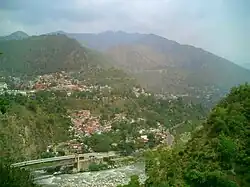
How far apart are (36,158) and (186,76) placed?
52.4 m

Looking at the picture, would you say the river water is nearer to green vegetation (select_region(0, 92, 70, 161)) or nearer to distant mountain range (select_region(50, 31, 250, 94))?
green vegetation (select_region(0, 92, 70, 161))

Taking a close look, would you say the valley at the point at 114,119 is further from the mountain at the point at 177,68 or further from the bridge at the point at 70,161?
the bridge at the point at 70,161

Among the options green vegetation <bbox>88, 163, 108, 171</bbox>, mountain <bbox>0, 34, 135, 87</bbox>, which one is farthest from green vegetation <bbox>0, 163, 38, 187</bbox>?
mountain <bbox>0, 34, 135, 87</bbox>

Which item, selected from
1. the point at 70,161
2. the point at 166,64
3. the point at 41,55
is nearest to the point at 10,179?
the point at 70,161

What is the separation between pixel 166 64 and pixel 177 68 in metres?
11.6

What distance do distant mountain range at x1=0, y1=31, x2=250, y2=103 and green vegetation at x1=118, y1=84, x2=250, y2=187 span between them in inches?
1666

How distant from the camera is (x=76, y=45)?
60094mm

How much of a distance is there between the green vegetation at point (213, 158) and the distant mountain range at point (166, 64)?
1666 inches

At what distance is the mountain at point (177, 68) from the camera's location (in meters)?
65.2

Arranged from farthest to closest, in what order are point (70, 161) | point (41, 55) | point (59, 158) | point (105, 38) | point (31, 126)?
point (105, 38), point (41, 55), point (31, 126), point (70, 161), point (59, 158)

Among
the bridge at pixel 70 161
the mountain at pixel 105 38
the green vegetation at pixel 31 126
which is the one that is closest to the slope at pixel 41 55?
the green vegetation at pixel 31 126

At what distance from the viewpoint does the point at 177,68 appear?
271 feet

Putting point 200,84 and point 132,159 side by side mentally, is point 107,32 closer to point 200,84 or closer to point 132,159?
point 200,84

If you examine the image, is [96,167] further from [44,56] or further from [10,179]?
[44,56]
